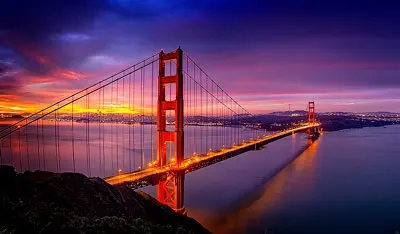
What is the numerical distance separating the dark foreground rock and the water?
760 centimetres

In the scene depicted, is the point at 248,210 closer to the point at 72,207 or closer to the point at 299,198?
the point at 299,198

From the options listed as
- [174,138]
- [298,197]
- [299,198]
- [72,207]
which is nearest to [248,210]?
[299,198]

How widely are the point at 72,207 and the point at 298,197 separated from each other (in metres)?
20.5

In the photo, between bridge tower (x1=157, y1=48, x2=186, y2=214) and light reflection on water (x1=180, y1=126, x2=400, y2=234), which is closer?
bridge tower (x1=157, y1=48, x2=186, y2=214)

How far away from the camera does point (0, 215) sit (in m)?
6.27

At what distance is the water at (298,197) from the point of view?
18516 millimetres

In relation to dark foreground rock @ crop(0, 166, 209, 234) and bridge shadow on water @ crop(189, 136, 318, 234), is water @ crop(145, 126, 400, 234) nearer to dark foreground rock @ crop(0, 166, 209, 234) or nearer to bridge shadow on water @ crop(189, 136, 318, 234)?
bridge shadow on water @ crop(189, 136, 318, 234)

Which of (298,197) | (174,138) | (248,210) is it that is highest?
(174,138)

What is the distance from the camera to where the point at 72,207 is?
9.02m

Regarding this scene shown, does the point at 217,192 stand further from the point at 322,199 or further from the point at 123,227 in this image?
the point at 123,227

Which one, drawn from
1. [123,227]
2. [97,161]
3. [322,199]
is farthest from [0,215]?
[97,161]

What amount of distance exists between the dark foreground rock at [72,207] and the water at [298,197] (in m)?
7.60

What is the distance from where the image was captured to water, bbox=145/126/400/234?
1852 centimetres

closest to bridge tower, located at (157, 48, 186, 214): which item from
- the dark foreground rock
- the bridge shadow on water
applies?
the bridge shadow on water
